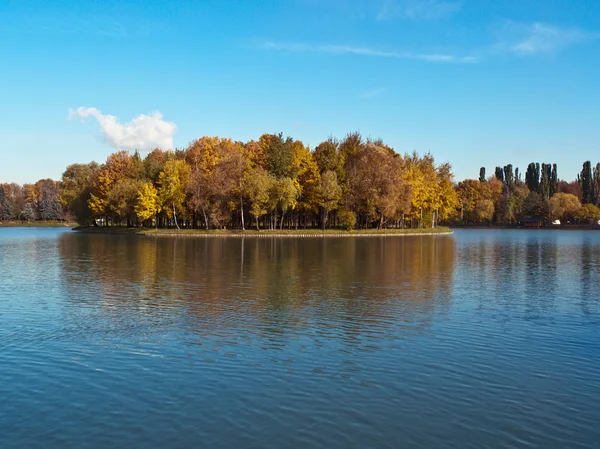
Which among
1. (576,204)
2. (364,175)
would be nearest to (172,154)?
(364,175)

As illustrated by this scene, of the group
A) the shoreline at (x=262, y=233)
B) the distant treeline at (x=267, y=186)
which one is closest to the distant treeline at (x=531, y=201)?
the distant treeline at (x=267, y=186)

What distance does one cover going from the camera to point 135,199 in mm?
107938

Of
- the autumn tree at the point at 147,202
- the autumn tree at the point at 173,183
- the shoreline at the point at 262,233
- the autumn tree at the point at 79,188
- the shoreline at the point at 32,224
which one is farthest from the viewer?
the shoreline at the point at 32,224

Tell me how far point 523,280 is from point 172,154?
3659 inches

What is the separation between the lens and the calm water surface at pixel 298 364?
12047 mm

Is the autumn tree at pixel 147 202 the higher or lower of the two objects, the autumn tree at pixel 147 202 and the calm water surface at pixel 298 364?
the higher

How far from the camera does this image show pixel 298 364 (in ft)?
55.3

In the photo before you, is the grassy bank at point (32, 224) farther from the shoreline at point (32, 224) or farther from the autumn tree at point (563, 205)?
the autumn tree at point (563, 205)

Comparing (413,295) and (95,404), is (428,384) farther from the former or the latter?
(413,295)

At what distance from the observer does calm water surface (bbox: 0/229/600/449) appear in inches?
474

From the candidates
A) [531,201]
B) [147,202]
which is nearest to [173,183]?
[147,202]

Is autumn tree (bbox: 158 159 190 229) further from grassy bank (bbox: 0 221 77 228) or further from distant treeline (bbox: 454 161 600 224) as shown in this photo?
distant treeline (bbox: 454 161 600 224)

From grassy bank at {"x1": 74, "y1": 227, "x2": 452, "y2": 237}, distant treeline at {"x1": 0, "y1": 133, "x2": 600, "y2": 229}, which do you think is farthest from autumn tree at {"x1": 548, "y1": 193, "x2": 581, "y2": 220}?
grassy bank at {"x1": 74, "y1": 227, "x2": 452, "y2": 237}

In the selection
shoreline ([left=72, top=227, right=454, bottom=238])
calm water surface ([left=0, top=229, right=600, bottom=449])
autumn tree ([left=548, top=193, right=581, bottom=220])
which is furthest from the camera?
autumn tree ([left=548, top=193, right=581, bottom=220])
